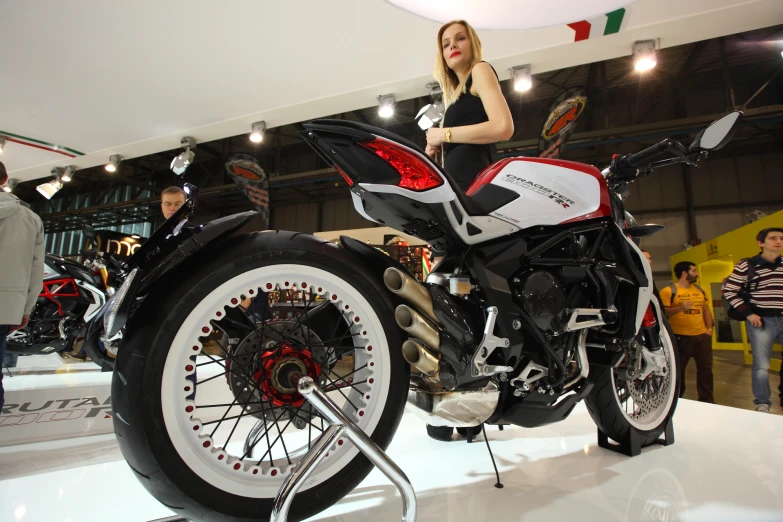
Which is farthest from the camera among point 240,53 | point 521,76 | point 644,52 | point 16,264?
point 521,76

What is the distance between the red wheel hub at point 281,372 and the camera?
3.42ft

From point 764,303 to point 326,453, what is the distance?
5.05 meters

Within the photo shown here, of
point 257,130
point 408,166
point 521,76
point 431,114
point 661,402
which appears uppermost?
point 521,76

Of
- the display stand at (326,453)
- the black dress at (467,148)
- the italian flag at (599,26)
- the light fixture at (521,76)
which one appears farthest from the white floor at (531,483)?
the light fixture at (521,76)

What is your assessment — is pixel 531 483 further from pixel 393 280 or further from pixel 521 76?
pixel 521 76

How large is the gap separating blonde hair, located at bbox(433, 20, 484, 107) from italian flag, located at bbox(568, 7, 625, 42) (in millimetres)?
2193

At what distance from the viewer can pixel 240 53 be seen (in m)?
3.72

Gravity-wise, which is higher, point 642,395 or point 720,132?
point 720,132

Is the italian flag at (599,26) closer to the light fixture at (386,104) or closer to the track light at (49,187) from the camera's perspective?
the light fixture at (386,104)

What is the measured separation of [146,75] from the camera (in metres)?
4.05

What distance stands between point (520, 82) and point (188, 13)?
307 centimetres

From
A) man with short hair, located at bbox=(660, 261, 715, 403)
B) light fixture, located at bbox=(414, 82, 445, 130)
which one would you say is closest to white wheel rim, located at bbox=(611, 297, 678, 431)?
light fixture, located at bbox=(414, 82, 445, 130)

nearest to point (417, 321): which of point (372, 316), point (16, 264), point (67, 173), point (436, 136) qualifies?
point (372, 316)

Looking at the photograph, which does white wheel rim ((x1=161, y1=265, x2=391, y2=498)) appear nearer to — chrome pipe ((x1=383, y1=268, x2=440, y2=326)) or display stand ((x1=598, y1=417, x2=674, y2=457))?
chrome pipe ((x1=383, y1=268, x2=440, y2=326))
